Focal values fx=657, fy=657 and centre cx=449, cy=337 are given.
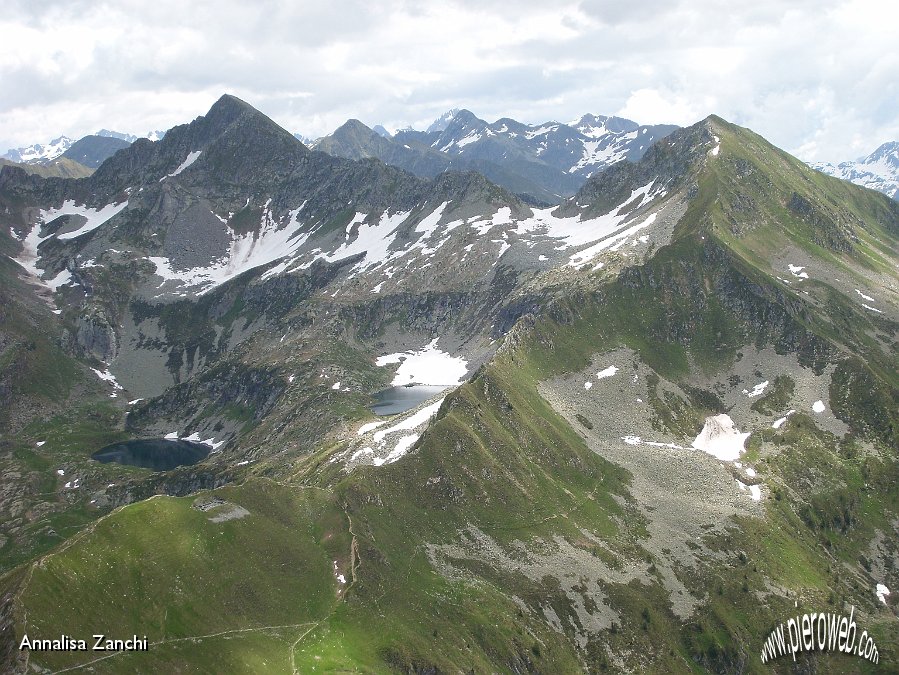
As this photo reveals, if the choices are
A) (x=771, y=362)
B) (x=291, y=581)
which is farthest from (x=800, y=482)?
(x=291, y=581)

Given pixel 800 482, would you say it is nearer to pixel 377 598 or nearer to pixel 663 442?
pixel 663 442

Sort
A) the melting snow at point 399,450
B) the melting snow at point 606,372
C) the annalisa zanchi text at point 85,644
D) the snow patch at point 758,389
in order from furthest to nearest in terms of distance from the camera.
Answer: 1. the melting snow at point 606,372
2. the snow patch at point 758,389
3. the melting snow at point 399,450
4. the annalisa zanchi text at point 85,644

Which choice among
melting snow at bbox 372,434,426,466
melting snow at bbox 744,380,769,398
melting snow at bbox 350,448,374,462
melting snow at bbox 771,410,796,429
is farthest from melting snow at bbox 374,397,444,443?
melting snow at bbox 744,380,769,398

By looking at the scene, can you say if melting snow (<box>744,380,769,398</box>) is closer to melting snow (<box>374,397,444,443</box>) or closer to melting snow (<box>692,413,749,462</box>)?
melting snow (<box>692,413,749,462</box>)

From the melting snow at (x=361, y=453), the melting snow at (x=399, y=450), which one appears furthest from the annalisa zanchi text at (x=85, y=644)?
the melting snow at (x=361, y=453)

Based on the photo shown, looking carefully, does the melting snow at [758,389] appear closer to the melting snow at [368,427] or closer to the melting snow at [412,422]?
the melting snow at [412,422]

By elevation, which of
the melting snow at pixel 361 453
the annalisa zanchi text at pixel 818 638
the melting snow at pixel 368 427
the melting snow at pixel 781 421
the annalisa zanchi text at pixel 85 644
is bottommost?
the annalisa zanchi text at pixel 818 638
